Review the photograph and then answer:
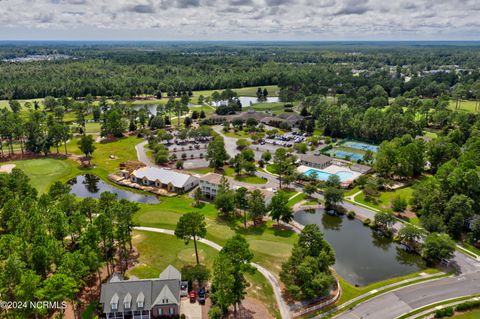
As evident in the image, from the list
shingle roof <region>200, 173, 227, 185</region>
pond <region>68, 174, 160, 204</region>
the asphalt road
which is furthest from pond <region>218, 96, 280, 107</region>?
the asphalt road

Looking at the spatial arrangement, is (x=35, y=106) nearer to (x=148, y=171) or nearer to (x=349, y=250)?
(x=148, y=171)

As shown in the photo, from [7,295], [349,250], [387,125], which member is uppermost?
[387,125]

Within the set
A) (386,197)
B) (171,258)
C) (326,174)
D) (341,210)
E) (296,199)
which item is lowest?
(171,258)

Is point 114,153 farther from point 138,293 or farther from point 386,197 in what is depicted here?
point 386,197

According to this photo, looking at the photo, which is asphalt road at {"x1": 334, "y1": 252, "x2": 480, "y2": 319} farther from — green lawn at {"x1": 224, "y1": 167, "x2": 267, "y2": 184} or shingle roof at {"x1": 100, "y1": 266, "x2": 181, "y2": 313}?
green lawn at {"x1": 224, "y1": 167, "x2": 267, "y2": 184}

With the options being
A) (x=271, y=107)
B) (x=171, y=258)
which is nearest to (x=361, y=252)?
(x=171, y=258)

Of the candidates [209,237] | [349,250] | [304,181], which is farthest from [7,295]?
[304,181]
